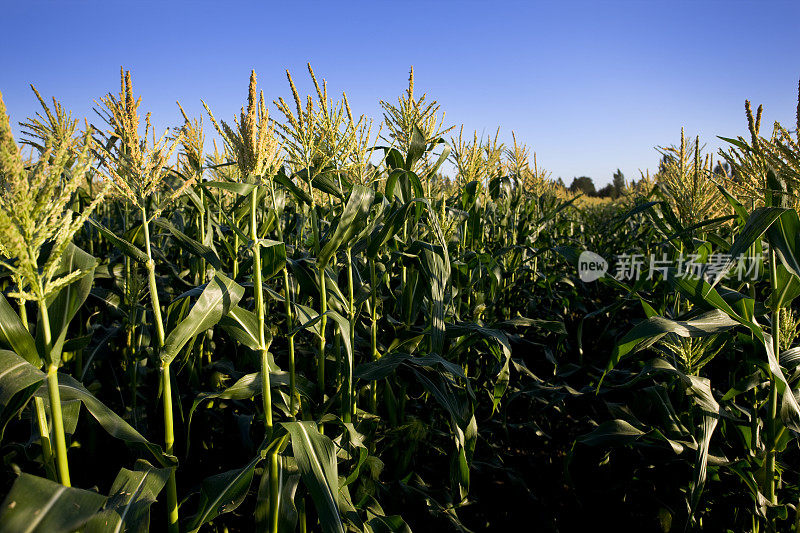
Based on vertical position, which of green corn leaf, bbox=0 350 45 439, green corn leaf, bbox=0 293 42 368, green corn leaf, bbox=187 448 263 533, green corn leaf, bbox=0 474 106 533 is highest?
green corn leaf, bbox=0 293 42 368

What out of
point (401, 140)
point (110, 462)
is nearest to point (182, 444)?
point (110, 462)

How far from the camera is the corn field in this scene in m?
1.42

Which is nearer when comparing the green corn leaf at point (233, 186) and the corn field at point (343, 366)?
the corn field at point (343, 366)

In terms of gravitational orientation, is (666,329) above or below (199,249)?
below

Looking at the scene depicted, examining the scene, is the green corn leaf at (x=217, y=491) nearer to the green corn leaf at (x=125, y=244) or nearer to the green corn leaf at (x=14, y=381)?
the green corn leaf at (x=14, y=381)

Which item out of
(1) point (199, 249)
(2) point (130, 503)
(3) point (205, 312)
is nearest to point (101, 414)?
(2) point (130, 503)

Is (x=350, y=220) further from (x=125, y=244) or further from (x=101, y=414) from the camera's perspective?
(x=101, y=414)

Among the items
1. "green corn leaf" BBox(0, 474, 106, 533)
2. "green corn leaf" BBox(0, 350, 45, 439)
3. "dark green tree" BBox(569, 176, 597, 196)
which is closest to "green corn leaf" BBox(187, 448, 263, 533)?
"green corn leaf" BBox(0, 474, 106, 533)

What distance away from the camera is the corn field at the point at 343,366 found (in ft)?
4.66

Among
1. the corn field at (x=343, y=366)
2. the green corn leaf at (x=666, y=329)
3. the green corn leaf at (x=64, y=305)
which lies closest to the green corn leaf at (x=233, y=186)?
the corn field at (x=343, y=366)

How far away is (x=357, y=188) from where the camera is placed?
1.90 meters

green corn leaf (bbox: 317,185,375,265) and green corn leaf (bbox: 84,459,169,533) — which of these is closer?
green corn leaf (bbox: 84,459,169,533)

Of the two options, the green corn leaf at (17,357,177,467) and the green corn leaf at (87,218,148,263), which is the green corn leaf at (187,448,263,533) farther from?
the green corn leaf at (87,218,148,263)

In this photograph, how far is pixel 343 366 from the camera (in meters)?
2.12
